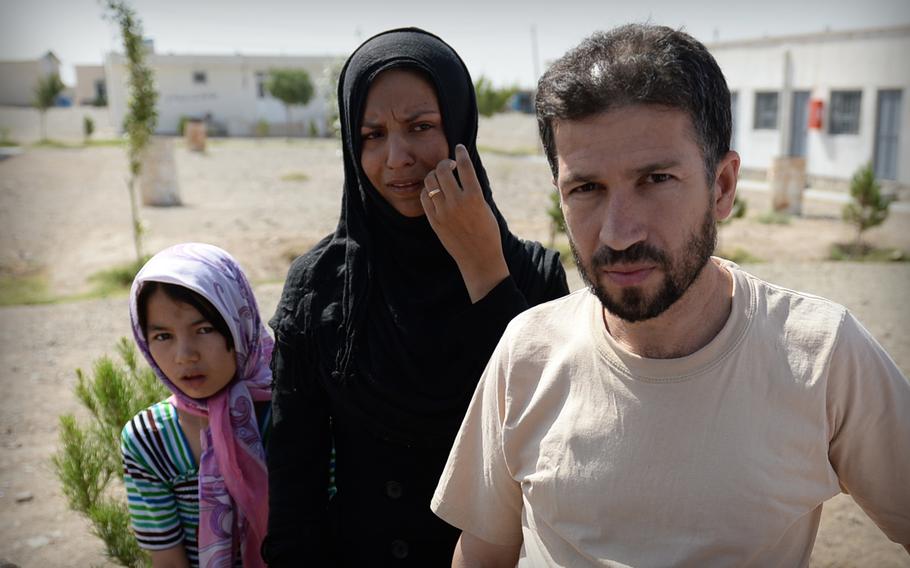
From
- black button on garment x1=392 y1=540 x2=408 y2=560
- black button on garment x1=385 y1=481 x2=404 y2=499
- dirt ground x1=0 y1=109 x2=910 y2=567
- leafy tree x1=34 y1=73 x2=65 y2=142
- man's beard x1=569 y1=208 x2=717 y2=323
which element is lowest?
dirt ground x1=0 y1=109 x2=910 y2=567

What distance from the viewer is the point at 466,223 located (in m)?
1.70

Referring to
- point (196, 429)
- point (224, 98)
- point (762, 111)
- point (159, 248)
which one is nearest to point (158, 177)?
point (159, 248)

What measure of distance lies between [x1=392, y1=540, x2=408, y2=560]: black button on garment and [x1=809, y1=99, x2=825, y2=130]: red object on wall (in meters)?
19.7

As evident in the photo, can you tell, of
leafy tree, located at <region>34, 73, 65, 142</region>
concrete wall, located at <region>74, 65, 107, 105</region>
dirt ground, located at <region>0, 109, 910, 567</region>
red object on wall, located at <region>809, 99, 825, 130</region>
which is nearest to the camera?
dirt ground, located at <region>0, 109, 910, 567</region>

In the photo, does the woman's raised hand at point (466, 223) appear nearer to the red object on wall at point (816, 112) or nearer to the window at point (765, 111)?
the red object on wall at point (816, 112)

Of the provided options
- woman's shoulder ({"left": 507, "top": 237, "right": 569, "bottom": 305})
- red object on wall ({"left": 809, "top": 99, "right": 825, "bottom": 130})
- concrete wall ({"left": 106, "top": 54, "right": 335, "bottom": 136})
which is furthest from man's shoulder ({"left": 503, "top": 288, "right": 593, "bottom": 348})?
concrete wall ({"left": 106, "top": 54, "right": 335, "bottom": 136})

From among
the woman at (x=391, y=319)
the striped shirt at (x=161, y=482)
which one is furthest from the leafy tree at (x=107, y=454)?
the woman at (x=391, y=319)

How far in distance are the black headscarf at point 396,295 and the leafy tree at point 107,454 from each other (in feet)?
4.35

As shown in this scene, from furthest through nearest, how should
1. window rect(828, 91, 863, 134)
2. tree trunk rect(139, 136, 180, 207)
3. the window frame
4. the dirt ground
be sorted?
the window frame
window rect(828, 91, 863, 134)
tree trunk rect(139, 136, 180, 207)
the dirt ground

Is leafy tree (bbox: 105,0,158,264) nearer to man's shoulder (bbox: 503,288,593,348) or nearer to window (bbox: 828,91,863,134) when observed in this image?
man's shoulder (bbox: 503,288,593,348)

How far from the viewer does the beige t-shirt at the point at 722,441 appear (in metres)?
1.16

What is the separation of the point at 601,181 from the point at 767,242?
39.2 ft

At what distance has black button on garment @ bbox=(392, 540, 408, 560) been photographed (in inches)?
73.9

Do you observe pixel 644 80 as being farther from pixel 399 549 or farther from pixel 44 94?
pixel 44 94
